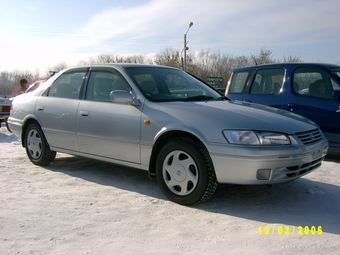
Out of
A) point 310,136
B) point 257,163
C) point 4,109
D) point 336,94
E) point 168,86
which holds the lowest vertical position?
point 4,109

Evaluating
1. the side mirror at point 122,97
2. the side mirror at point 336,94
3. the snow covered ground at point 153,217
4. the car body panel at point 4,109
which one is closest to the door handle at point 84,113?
the side mirror at point 122,97

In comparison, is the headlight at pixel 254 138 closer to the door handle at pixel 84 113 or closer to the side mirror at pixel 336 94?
the door handle at pixel 84 113

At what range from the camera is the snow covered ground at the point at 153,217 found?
2.91 m

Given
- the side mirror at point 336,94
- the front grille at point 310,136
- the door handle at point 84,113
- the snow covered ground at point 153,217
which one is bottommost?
the snow covered ground at point 153,217

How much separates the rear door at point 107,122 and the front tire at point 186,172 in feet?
1.46

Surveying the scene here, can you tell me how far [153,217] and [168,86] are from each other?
1.80 meters

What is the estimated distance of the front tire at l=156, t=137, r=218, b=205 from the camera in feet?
12.0

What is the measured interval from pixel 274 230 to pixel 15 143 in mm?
6518

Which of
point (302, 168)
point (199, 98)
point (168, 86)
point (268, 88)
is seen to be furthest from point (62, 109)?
point (268, 88)

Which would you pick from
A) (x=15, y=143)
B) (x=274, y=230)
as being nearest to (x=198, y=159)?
(x=274, y=230)

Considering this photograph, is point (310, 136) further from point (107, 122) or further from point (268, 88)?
point (268, 88)

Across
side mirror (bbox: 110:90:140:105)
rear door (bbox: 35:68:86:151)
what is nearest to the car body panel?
rear door (bbox: 35:68:86:151)

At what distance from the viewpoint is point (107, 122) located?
4.51 metres

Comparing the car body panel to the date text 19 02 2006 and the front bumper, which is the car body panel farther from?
the date text 19 02 2006
